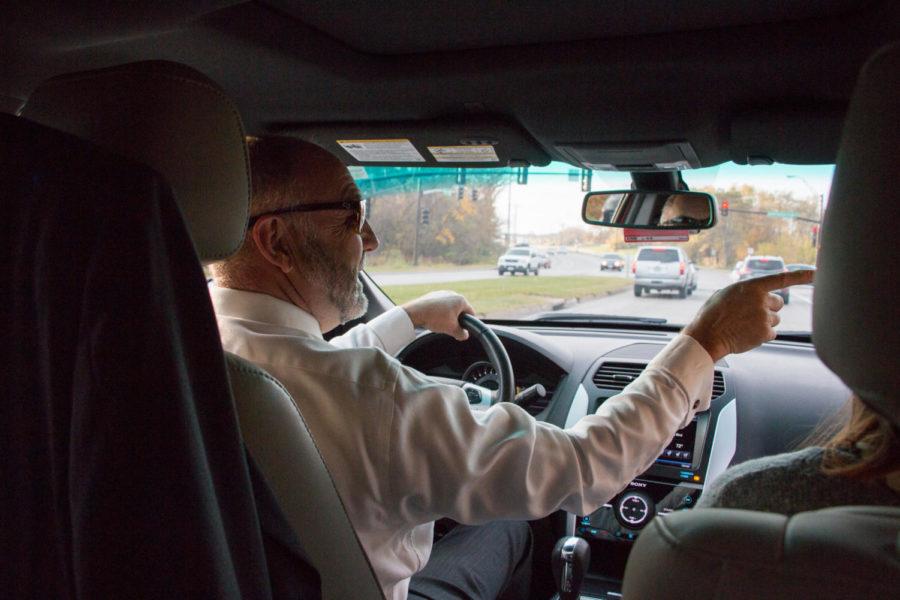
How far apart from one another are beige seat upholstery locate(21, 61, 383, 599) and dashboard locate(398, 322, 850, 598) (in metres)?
2.09

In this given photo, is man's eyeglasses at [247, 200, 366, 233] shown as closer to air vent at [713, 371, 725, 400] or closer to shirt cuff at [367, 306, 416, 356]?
shirt cuff at [367, 306, 416, 356]

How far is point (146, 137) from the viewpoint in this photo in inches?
53.1

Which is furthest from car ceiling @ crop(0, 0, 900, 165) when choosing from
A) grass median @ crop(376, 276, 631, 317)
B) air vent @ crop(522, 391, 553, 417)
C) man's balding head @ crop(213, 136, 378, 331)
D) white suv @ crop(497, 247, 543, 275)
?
white suv @ crop(497, 247, 543, 275)

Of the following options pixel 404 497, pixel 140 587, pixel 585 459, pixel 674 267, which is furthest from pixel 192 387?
pixel 674 267

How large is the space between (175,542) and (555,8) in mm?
1849

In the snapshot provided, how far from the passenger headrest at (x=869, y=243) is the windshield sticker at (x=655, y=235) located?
2.58 meters

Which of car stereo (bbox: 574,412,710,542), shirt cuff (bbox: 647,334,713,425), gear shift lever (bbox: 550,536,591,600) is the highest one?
shirt cuff (bbox: 647,334,713,425)

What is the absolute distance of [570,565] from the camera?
9.84 ft

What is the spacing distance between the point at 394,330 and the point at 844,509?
2174 millimetres

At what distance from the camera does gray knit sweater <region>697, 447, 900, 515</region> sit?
3.41ft

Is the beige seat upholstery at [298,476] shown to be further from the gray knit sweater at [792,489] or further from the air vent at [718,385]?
the air vent at [718,385]

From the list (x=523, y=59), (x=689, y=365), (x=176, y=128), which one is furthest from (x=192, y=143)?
(x=523, y=59)

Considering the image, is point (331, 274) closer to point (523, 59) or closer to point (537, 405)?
point (523, 59)

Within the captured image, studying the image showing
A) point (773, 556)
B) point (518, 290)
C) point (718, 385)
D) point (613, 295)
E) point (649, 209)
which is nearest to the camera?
point (773, 556)
